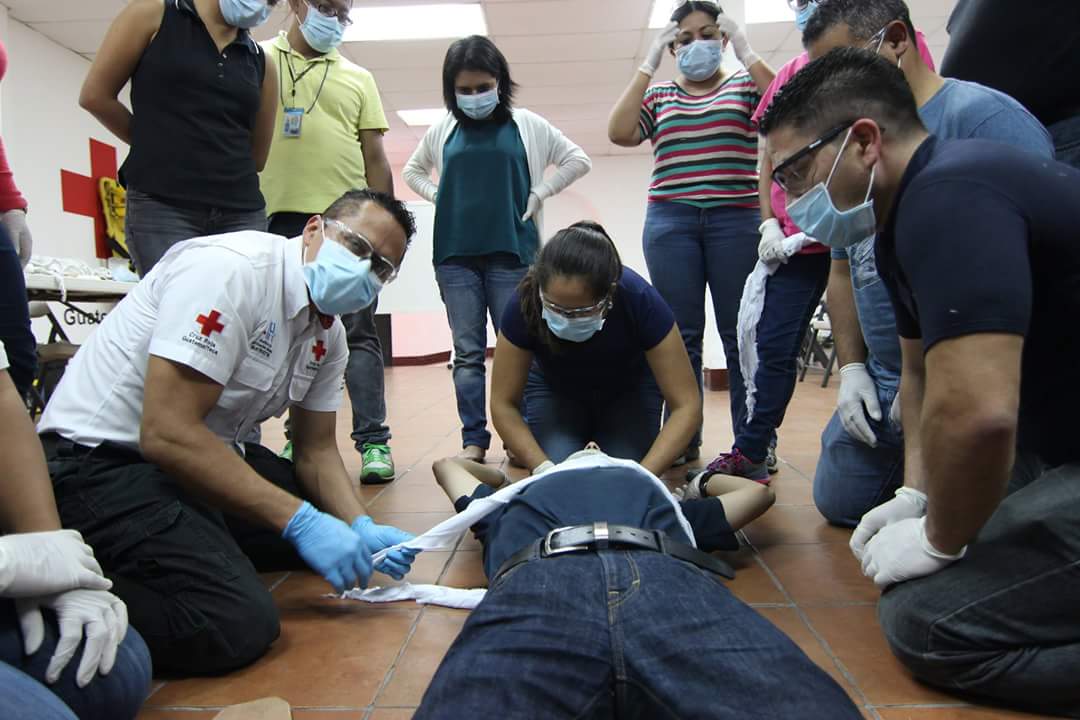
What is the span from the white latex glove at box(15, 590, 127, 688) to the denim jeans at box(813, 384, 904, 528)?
1.57 m

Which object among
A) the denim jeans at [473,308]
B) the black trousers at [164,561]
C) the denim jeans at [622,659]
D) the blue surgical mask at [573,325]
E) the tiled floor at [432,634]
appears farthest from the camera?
the denim jeans at [473,308]

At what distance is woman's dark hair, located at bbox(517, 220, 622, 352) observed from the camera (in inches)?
67.8

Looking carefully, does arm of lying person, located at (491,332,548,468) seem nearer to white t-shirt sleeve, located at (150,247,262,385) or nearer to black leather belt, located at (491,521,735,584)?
white t-shirt sleeve, located at (150,247,262,385)

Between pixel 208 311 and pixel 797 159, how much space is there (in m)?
0.99

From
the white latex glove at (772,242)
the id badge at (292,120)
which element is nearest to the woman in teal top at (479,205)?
the id badge at (292,120)

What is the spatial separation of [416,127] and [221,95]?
21.4 ft

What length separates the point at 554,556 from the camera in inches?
41.4

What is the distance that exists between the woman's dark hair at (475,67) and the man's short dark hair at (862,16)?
1.17 meters

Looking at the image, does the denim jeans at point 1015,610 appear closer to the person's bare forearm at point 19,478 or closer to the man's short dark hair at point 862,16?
the man's short dark hair at point 862,16

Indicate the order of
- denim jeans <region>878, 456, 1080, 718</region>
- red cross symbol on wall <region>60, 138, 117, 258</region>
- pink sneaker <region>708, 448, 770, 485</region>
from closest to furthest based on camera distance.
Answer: denim jeans <region>878, 456, 1080, 718</region> < pink sneaker <region>708, 448, 770, 485</region> < red cross symbol on wall <region>60, 138, 117, 258</region>

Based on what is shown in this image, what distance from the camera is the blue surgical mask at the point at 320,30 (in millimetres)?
2297

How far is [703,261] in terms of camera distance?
2.44m

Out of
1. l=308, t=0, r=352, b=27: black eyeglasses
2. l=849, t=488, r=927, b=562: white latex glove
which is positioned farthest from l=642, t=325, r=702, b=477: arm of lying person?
l=308, t=0, r=352, b=27: black eyeglasses

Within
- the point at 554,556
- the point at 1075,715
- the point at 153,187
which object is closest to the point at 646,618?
the point at 554,556
